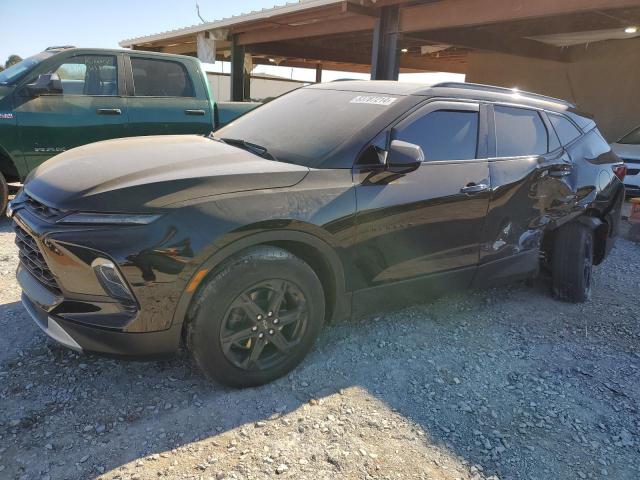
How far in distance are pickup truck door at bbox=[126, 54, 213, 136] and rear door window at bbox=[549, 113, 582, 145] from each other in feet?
13.6

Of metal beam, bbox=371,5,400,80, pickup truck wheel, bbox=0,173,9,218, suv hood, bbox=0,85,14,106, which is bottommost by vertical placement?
pickup truck wheel, bbox=0,173,9,218

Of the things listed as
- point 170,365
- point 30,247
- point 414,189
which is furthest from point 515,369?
point 30,247

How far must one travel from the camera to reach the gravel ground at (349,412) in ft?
7.68

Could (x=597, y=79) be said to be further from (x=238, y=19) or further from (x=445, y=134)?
(x=445, y=134)

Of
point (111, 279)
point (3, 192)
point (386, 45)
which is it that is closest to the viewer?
point (111, 279)

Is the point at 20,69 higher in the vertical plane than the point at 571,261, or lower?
higher

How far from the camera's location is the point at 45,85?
5410 mm

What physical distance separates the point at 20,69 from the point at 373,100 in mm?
4603

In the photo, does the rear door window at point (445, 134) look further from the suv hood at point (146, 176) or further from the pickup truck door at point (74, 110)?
the pickup truck door at point (74, 110)

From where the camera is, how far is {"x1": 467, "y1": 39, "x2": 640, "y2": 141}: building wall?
12.1 metres

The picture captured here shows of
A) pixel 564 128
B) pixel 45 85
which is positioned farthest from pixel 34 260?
pixel 564 128

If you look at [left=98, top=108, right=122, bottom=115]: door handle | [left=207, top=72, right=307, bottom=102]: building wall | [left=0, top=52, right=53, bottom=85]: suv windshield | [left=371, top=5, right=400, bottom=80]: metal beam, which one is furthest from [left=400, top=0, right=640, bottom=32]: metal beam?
[left=207, top=72, right=307, bottom=102]: building wall

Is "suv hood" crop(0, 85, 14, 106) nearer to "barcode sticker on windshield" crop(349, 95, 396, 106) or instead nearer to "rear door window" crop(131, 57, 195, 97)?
"rear door window" crop(131, 57, 195, 97)

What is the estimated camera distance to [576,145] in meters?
4.34
